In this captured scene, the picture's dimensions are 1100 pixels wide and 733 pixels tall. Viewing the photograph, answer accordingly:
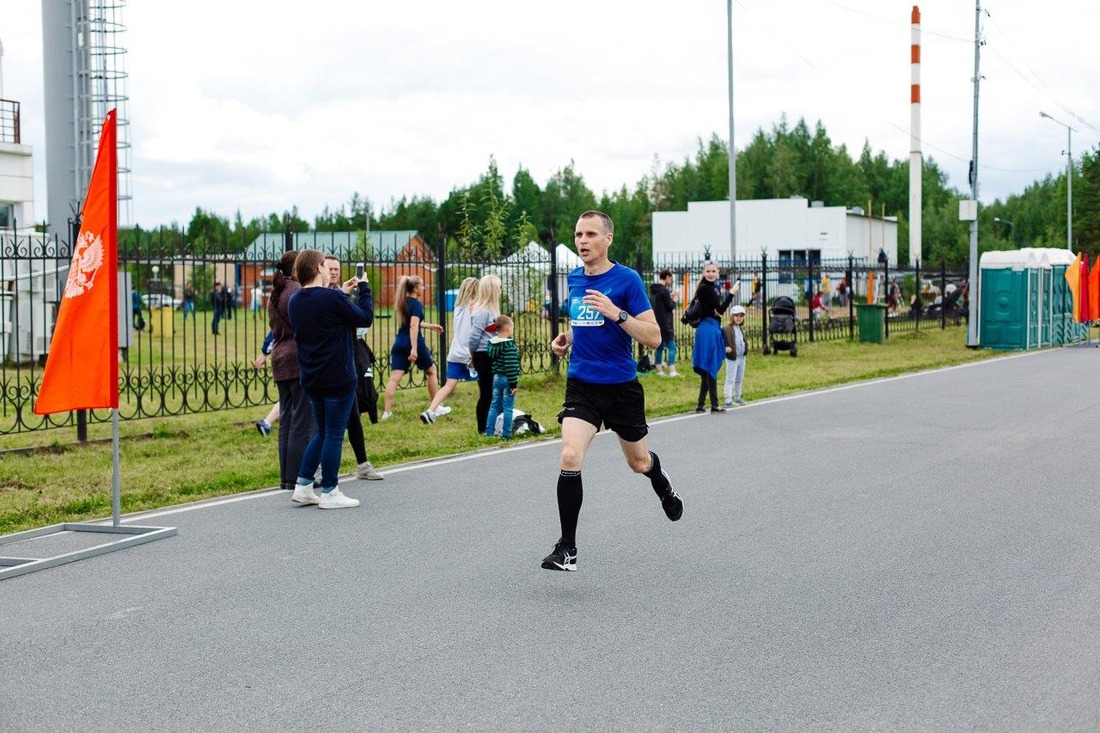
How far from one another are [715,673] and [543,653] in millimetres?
A: 743

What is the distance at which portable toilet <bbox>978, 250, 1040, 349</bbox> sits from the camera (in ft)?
94.9

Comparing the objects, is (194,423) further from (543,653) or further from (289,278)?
(543,653)

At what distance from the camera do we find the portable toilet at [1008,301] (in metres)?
28.9

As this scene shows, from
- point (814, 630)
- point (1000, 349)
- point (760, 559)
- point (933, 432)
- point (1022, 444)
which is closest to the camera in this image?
point (814, 630)

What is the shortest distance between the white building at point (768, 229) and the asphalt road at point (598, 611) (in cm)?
6885

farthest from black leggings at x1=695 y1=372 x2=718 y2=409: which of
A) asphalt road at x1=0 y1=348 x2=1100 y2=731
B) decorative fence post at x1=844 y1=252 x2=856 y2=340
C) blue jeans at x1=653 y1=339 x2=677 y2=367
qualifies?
decorative fence post at x1=844 y1=252 x2=856 y2=340

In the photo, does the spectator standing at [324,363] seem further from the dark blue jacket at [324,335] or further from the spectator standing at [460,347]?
the spectator standing at [460,347]

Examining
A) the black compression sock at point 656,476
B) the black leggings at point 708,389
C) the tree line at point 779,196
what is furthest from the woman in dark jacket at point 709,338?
the tree line at point 779,196

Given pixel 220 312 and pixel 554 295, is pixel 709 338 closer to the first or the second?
pixel 554 295

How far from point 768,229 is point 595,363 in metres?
76.2

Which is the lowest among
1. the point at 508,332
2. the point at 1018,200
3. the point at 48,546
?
the point at 48,546

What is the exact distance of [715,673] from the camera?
16.0 feet

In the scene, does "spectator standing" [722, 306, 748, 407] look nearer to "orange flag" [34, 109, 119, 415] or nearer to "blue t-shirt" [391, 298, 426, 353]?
"blue t-shirt" [391, 298, 426, 353]

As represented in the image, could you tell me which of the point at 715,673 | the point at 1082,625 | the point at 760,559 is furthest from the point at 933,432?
the point at 715,673
